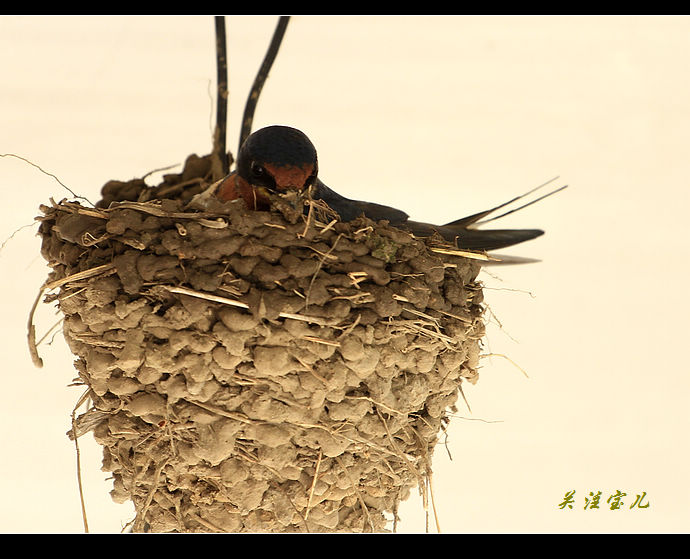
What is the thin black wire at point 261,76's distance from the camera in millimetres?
3535

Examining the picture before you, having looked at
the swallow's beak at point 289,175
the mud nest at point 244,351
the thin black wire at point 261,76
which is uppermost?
the thin black wire at point 261,76

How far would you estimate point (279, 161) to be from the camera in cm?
334

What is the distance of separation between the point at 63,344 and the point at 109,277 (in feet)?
4.50

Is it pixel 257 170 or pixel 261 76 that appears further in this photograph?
pixel 261 76

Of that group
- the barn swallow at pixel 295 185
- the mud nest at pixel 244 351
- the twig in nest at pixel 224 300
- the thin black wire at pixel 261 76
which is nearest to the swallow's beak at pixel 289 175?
the barn swallow at pixel 295 185

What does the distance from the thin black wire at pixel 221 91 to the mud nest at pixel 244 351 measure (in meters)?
0.74

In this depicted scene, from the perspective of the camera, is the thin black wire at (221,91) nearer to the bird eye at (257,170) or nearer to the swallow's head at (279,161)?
the swallow's head at (279,161)

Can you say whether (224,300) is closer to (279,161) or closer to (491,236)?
(279,161)

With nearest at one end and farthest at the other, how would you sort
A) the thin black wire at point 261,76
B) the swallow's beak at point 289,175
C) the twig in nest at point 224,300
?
the twig in nest at point 224,300 → the swallow's beak at point 289,175 → the thin black wire at point 261,76

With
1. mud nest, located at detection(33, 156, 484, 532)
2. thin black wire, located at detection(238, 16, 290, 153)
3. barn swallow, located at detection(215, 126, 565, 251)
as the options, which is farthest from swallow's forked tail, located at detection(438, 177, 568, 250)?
thin black wire, located at detection(238, 16, 290, 153)

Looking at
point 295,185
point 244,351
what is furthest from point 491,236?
point 244,351

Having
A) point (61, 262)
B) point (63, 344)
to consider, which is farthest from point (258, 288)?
point (63, 344)

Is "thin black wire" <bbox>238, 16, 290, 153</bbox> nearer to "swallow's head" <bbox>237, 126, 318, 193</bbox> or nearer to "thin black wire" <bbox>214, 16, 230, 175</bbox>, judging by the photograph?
"thin black wire" <bbox>214, 16, 230, 175</bbox>

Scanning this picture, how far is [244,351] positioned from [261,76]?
1263mm
